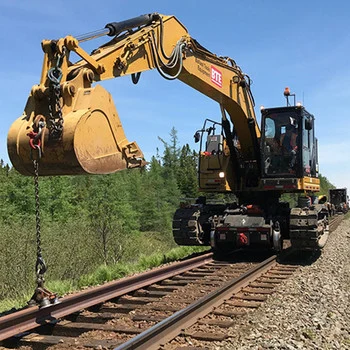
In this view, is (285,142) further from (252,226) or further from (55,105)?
(55,105)

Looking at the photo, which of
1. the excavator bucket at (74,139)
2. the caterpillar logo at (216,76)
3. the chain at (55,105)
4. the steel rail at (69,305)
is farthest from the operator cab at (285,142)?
the chain at (55,105)

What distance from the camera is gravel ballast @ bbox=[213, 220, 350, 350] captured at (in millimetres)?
4805

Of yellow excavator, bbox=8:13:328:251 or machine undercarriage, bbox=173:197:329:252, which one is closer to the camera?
yellow excavator, bbox=8:13:328:251

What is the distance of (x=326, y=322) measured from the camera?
5.59m

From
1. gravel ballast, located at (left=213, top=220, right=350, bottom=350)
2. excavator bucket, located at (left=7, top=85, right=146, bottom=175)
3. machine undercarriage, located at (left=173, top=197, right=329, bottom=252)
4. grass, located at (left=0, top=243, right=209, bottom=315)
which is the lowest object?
grass, located at (left=0, top=243, right=209, bottom=315)

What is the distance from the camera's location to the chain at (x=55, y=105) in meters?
4.82

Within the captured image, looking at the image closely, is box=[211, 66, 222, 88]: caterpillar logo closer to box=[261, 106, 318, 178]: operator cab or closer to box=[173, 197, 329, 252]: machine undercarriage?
box=[261, 106, 318, 178]: operator cab

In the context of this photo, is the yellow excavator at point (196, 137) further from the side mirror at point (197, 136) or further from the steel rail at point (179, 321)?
the steel rail at point (179, 321)

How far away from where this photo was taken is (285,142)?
1186 centimetres

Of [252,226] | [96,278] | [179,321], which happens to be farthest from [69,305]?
[252,226]

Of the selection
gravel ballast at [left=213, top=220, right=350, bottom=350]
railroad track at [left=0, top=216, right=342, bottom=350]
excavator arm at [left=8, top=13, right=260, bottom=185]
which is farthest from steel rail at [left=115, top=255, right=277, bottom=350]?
excavator arm at [left=8, top=13, right=260, bottom=185]

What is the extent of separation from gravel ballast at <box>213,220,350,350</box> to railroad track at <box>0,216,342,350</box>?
228mm

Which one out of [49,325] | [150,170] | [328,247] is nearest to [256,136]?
[328,247]

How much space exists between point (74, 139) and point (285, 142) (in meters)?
8.27
